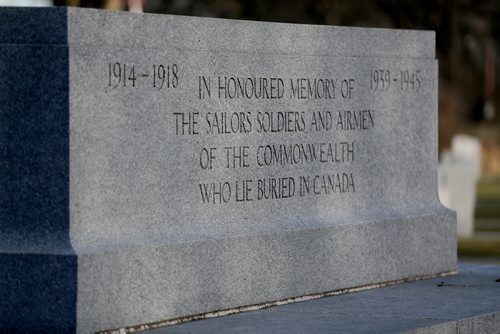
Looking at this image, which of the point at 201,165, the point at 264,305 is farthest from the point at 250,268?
the point at 201,165

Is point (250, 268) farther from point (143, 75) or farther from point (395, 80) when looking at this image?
point (395, 80)

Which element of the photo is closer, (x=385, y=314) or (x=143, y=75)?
(x=143, y=75)

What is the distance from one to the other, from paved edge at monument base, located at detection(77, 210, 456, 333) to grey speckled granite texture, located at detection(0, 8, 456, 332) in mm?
11

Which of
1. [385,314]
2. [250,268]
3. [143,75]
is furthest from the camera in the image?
[250,268]

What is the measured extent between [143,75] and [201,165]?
27.6 inches

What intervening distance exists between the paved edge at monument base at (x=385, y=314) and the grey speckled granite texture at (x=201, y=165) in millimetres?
170

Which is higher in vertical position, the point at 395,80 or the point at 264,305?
the point at 395,80

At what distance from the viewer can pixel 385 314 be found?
8773mm

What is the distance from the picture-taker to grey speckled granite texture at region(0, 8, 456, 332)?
7836 millimetres

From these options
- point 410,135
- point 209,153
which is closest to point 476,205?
point 410,135

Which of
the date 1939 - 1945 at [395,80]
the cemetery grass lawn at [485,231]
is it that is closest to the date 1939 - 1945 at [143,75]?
the date 1939 - 1945 at [395,80]

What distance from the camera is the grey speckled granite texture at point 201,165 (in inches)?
309

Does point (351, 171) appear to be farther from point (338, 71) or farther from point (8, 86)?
point (8, 86)

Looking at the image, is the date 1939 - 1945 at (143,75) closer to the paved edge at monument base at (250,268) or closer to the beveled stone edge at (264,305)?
the paved edge at monument base at (250,268)
